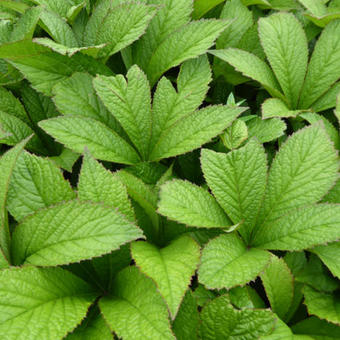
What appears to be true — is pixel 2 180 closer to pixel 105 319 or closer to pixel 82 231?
pixel 82 231

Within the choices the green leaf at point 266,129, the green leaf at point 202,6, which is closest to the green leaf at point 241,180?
the green leaf at point 266,129

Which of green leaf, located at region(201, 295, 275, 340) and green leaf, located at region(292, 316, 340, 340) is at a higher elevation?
green leaf, located at region(201, 295, 275, 340)

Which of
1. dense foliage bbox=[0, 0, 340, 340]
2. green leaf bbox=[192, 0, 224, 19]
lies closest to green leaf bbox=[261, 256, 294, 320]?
dense foliage bbox=[0, 0, 340, 340]

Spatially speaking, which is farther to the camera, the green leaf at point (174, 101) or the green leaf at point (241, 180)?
the green leaf at point (174, 101)

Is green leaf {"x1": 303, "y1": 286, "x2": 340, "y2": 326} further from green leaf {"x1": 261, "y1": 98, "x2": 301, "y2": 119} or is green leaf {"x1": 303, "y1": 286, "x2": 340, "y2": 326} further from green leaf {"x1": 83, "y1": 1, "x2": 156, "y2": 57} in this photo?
green leaf {"x1": 83, "y1": 1, "x2": 156, "y2": 57}

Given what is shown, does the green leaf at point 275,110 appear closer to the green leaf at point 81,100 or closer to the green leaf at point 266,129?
the green leaf at point 266,129

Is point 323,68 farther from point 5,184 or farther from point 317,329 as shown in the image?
point 5,184
